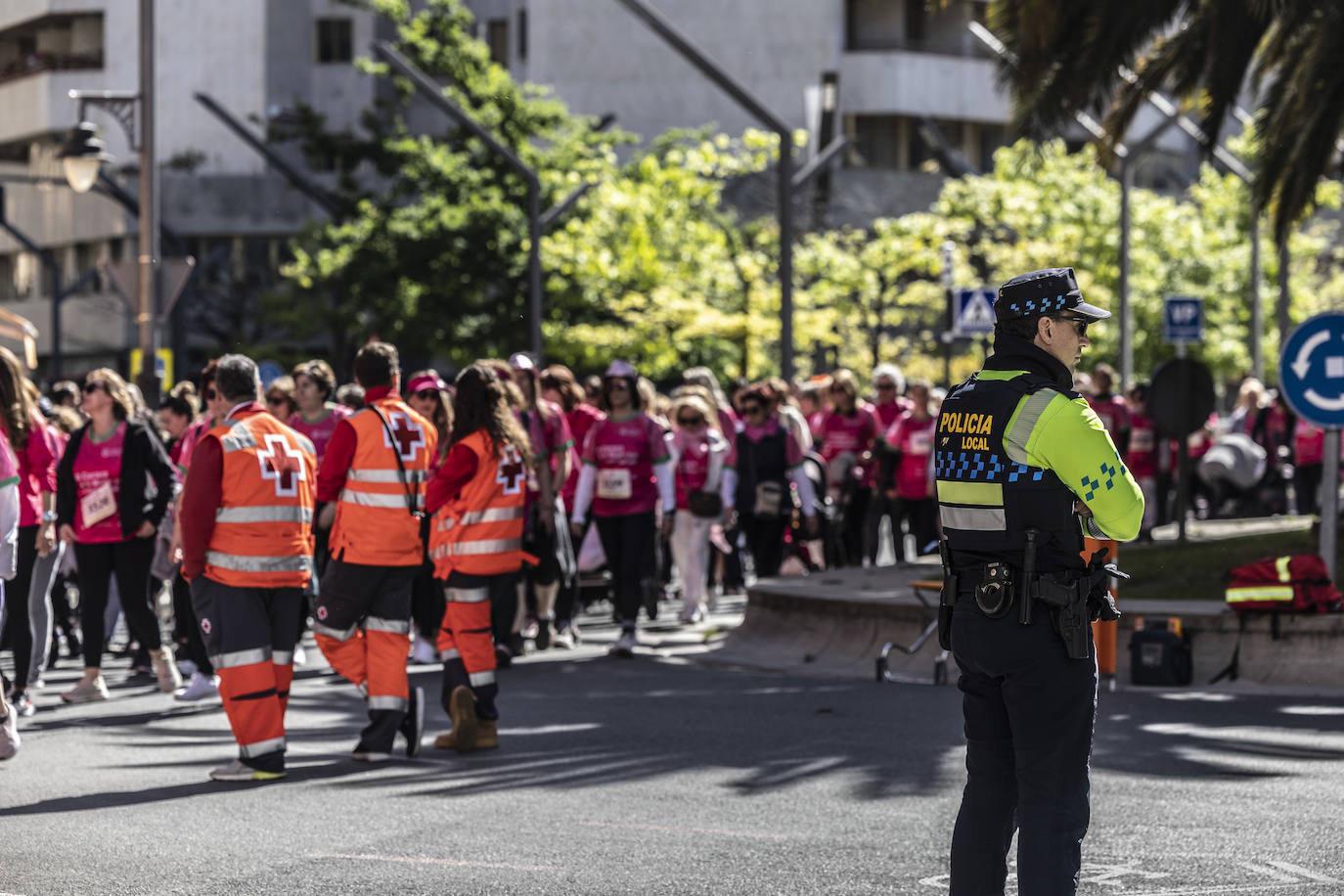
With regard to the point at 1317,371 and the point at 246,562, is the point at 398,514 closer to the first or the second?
the point at 246,562

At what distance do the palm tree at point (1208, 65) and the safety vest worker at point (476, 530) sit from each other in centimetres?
638

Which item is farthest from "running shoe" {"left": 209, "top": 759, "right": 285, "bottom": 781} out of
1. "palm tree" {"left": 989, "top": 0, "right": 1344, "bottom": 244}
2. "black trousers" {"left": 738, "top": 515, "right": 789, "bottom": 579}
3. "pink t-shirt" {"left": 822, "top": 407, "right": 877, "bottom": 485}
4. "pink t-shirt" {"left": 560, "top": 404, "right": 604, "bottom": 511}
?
"pink t-shirt" {"left": 822, "top": 407, "right": 877, "bottom": 485}

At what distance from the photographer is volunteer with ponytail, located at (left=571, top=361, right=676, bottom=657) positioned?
13.6 meters

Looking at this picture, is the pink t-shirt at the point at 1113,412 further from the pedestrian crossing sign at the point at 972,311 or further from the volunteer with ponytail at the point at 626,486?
the volunteer with ponytail at the point at 626,486

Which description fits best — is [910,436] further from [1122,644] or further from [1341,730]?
[1341,730]

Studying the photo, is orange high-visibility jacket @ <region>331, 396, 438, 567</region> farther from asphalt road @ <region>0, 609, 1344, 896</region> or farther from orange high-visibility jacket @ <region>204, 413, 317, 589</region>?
asphalt road @ <region>0, 609, 1344, 896</region>

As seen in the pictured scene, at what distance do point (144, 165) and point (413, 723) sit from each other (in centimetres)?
1331

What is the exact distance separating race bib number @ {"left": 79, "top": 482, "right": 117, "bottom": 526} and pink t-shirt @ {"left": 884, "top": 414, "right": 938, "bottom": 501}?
7615mm

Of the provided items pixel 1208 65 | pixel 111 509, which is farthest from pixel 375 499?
pixel 1208 65

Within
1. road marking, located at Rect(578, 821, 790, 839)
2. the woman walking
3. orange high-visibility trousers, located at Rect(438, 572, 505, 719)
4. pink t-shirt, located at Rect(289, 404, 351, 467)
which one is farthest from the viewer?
pink t-shirt, located at Rect(289, 404, 351, 467)

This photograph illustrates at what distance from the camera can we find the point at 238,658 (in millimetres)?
8688

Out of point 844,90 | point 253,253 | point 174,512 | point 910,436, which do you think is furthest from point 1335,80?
point 253,253

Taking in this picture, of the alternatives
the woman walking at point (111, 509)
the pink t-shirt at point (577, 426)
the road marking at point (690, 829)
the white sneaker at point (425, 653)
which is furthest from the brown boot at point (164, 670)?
the road marking at point (690, 829)

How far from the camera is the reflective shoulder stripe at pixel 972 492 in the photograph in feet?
17.0
